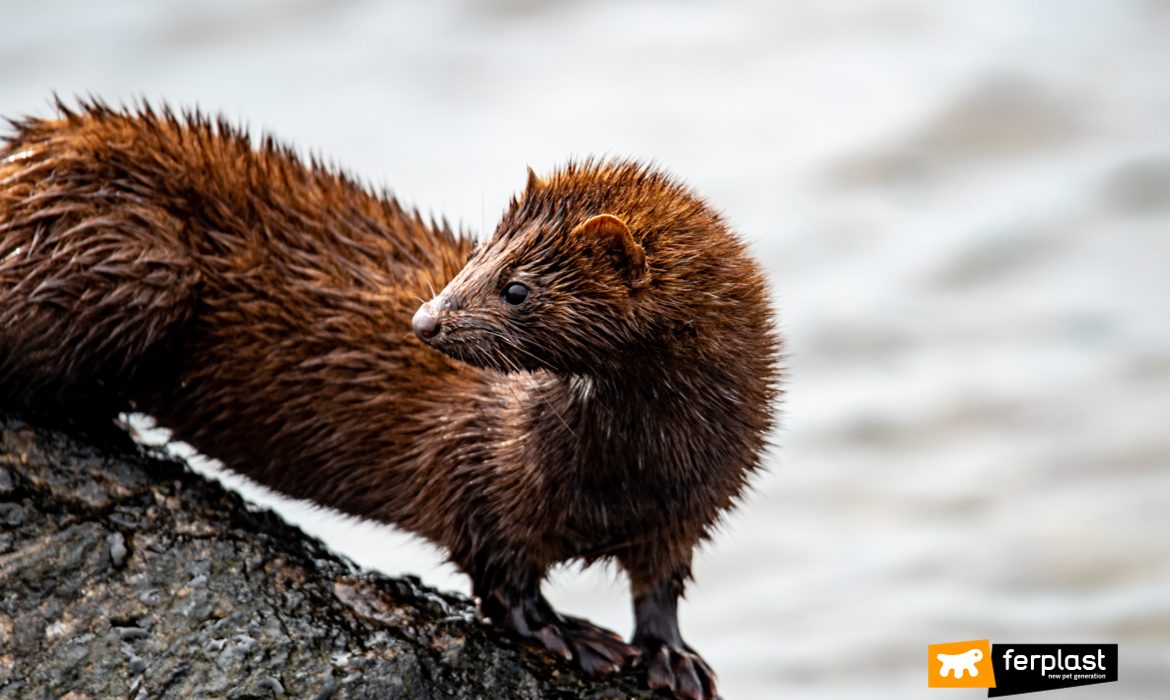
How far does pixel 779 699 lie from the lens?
8.98m

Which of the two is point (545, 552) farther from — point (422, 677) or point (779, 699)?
point (779, 699)

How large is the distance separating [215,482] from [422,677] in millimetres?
1167

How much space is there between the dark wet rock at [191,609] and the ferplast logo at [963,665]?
1.52 meters

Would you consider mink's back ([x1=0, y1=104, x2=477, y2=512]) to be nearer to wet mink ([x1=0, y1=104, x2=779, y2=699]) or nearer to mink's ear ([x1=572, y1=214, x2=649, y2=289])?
wet mink ([x1=0, y1=104, x2=779, y2=699])

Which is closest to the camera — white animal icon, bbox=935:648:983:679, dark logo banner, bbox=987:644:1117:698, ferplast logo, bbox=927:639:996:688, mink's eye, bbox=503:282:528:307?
mink's eye, bbox=503:282:528:307

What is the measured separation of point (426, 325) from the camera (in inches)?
184

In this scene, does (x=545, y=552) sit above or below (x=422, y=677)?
above

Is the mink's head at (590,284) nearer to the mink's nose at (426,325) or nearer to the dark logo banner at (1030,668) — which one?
the mink's nose at (426,325)

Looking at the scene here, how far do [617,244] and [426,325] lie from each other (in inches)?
22.4

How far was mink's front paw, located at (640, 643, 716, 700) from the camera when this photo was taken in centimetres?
543

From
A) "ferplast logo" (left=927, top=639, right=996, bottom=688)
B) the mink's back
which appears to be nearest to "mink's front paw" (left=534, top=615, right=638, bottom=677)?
the mink's back

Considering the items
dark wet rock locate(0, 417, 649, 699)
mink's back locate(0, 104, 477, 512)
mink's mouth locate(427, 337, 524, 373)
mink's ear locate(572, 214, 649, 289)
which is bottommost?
dark wet rock locate(0, 417, 649, 699)

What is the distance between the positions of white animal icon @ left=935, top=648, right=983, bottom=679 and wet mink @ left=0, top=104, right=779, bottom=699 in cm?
137

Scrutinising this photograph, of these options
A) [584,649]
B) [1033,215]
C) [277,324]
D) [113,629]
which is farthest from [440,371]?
[1033,215]
